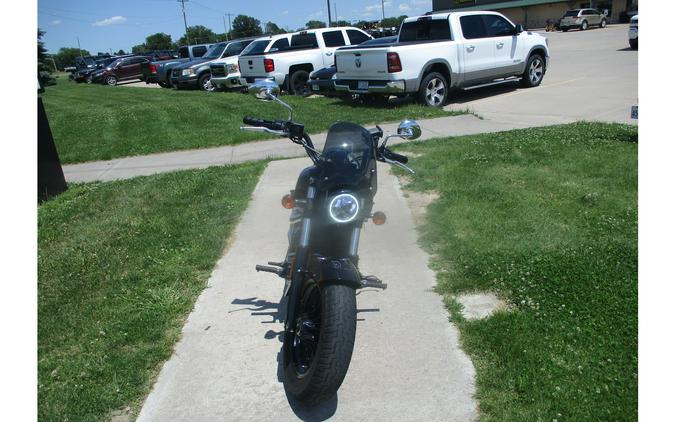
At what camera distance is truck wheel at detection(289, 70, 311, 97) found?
1659 centimetres

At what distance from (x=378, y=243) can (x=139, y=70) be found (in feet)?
110

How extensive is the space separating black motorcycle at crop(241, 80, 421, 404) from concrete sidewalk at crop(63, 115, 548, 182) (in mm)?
5589

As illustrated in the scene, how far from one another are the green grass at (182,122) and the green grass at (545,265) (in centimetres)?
409

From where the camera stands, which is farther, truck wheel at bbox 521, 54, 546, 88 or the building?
the building

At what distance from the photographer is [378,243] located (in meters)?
5.02

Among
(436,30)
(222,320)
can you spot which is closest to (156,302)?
(222,320)

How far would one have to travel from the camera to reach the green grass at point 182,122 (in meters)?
10.4

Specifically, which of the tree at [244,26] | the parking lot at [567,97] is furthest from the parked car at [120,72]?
the tree at [244,26]

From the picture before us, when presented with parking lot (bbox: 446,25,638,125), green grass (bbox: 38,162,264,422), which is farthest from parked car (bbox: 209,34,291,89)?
green grass (bbox: 38,162,264,422)

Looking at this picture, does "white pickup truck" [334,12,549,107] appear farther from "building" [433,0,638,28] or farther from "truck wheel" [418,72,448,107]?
"building" [433,0,638,28]

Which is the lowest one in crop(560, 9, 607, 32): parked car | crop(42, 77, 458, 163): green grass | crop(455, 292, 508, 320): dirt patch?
crop(455, 292, 508, 320): dirt patch

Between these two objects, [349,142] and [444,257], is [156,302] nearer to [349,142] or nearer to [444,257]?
[349,142]

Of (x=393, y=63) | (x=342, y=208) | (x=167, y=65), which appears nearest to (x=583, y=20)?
(x=167, y=65)

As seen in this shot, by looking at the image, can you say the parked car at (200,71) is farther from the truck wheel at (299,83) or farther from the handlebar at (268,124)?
the handlebar at (268,124)
